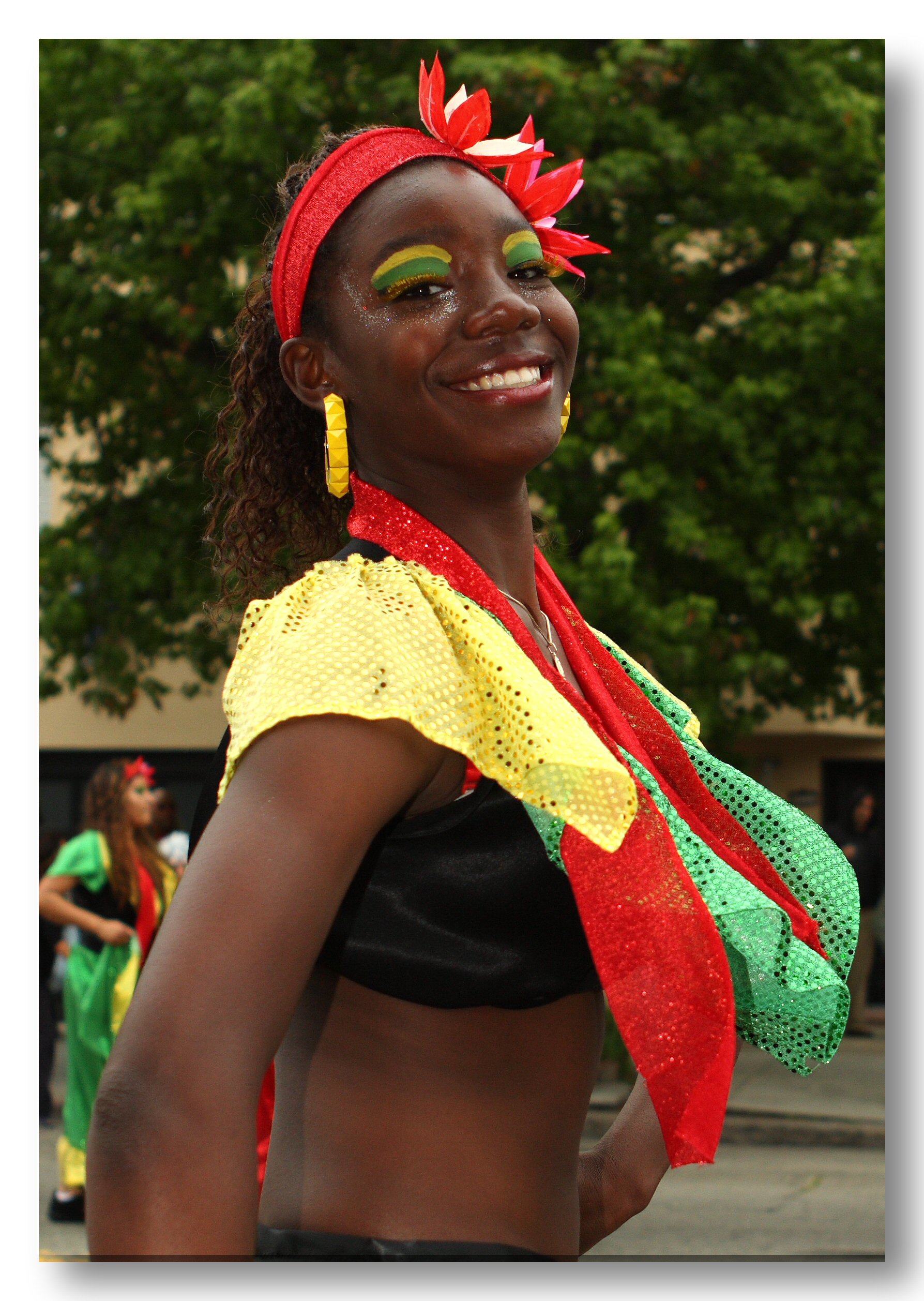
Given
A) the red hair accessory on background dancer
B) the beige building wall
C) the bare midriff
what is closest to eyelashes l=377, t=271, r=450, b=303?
the bare midriff

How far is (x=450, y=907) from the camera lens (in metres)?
1.50

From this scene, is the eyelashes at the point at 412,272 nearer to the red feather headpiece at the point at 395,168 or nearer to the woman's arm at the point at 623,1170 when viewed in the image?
the red feather headpiece at the point at 395,168

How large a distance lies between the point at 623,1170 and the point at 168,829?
728 centimetres

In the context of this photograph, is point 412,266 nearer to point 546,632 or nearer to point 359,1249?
point 546,632

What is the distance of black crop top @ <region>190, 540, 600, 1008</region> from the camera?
1.49 metres

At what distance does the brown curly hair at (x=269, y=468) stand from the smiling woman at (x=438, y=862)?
0.19 meters

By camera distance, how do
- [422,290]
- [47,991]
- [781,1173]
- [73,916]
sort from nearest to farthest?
[422,290], [73,916], [781,1173], [47,991]

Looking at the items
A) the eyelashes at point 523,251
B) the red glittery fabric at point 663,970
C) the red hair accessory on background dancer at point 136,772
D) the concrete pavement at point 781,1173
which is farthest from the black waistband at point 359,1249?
the red hair accessory on background dancer at point 136,772

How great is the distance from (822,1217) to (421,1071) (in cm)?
667

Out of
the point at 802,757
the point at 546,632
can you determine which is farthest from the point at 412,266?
the point at 802,757

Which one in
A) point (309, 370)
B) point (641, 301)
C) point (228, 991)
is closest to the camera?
point (228, 991)

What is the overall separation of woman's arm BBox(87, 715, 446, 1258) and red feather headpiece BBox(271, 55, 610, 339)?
68 centimetres

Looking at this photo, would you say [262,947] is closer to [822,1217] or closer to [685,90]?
[822,1217]
